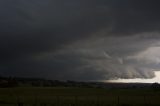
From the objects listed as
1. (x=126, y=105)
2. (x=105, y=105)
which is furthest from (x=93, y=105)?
(x=126, y=105)

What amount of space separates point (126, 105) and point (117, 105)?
1542 mm

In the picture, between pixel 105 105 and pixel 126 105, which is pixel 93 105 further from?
pixel 126 105

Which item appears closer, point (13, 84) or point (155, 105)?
point (155, 105)

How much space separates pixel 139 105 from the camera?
47031 mm

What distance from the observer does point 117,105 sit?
46.4 meters

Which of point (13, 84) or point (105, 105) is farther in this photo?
point (13, 84)

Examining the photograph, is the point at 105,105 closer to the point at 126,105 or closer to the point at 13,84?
the point at 126,105

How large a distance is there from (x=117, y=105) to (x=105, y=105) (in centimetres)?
196

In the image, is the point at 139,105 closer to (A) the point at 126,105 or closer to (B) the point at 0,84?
(A) the point at 126,105

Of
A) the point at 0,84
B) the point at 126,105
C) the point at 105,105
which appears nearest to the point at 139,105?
the point at 126,105

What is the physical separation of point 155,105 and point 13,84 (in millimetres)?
116096

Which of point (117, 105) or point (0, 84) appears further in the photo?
point (0, 84)

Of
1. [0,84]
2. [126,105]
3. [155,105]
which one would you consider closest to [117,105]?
[126,105]

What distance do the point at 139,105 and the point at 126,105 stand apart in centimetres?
201
